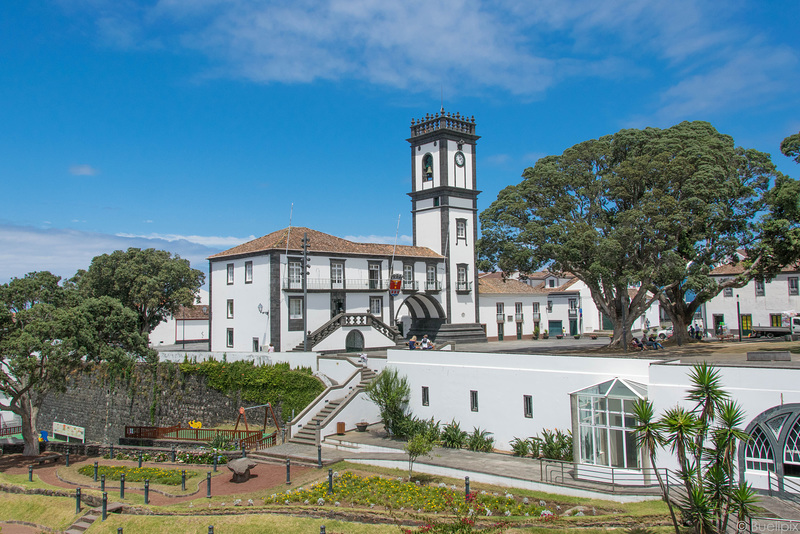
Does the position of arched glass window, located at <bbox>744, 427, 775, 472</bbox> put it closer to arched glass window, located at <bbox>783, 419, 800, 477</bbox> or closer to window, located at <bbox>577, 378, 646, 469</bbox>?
arched glass window, located at <bbox>783, 419, 800, 477</bbox>

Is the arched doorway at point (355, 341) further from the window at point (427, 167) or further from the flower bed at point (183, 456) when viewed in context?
the window at point (427, 167)

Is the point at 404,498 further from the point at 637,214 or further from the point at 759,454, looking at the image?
the point at 637,214

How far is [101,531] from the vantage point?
17156 millimetres

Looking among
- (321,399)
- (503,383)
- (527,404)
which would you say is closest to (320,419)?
(321,399)

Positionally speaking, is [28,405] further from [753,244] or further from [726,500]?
[753,244]

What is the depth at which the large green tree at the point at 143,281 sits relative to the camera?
43.3 meters

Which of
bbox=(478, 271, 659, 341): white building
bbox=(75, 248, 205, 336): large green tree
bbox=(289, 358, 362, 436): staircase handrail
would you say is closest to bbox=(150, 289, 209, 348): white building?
bbox=(75, 248, 205, 336): large green tree

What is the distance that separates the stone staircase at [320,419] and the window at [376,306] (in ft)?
39.2

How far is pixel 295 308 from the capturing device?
37.1m

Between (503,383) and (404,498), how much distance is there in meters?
7.53

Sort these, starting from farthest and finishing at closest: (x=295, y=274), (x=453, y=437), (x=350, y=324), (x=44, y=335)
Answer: (x=350, y=324), (x=295, y=274), (x=44, y=335), (x=453, y=437)

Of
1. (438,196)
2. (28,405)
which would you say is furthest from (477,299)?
(28,405)

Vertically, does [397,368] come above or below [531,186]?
below

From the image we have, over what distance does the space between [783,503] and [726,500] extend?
3373mm
